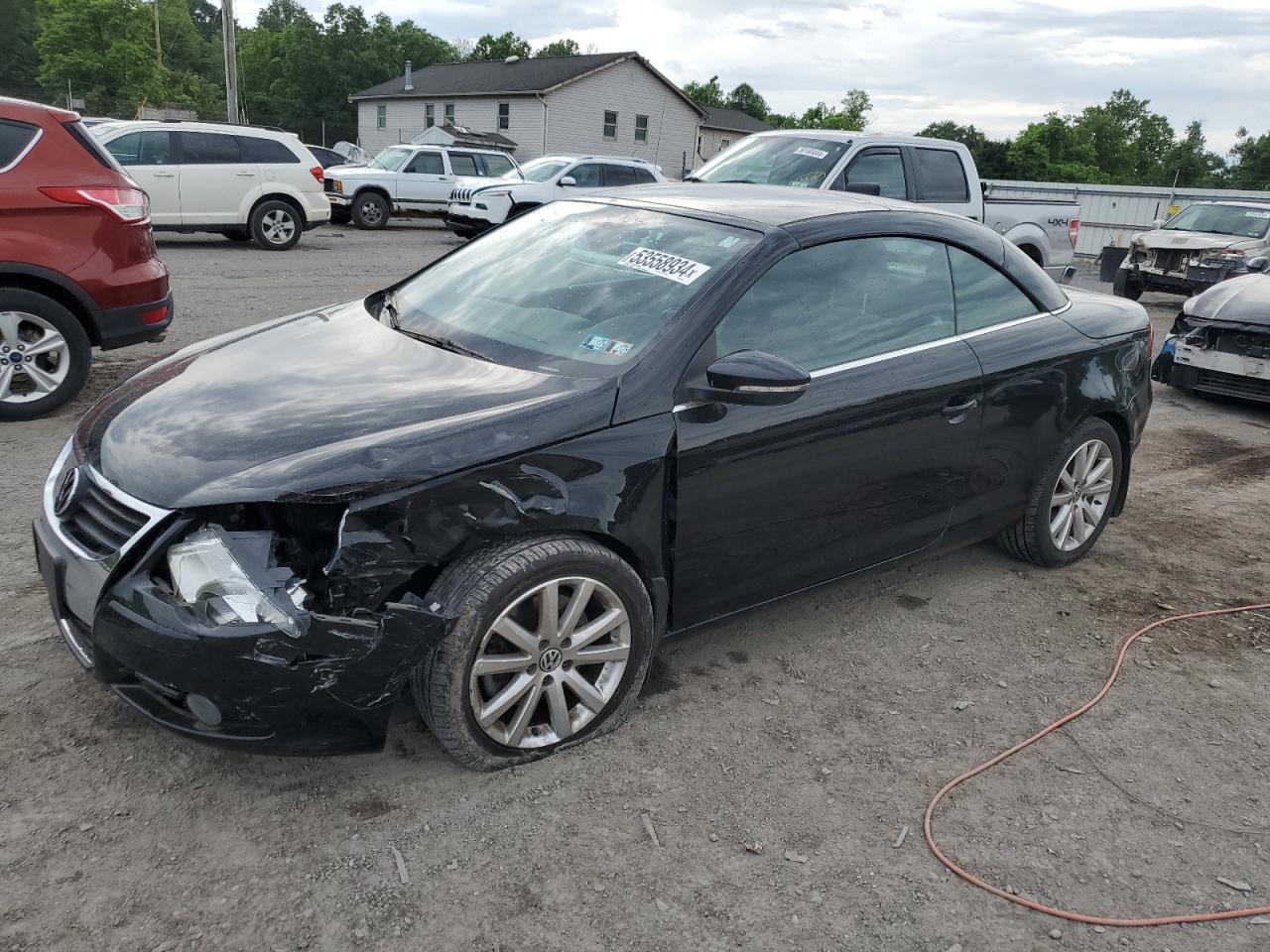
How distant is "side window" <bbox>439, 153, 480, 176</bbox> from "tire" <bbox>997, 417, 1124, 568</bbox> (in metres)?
18.6

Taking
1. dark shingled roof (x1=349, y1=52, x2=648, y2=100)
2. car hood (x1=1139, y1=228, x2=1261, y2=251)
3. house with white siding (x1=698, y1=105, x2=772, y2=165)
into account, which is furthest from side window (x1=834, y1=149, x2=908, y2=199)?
house with white siding (x1=698, y1=105, x2=772, y2=165)

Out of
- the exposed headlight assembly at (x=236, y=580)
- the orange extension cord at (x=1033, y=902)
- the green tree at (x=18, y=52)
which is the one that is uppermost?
the green tree at (x=18, y=52)

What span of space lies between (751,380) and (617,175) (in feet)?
54.1

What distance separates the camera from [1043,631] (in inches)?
159

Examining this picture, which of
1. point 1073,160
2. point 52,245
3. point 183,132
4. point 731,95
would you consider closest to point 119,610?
point 52,245

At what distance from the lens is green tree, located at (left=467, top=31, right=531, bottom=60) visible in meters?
76.7

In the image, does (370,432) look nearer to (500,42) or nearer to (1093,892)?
(1093,892)

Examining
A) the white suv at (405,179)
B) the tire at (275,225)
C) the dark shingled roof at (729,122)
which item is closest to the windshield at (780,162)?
the tire at (275,225)

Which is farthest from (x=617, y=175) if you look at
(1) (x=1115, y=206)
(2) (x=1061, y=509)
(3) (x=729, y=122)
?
(3) (x=729, y=122)

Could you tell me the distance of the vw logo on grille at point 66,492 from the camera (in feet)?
9.34

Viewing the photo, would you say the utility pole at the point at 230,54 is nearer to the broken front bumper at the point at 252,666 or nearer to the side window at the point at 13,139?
the side window at the point at 13,139

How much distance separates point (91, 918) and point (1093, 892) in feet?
8.06

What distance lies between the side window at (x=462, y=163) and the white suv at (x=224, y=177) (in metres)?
6.03

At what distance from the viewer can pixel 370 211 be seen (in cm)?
2008
